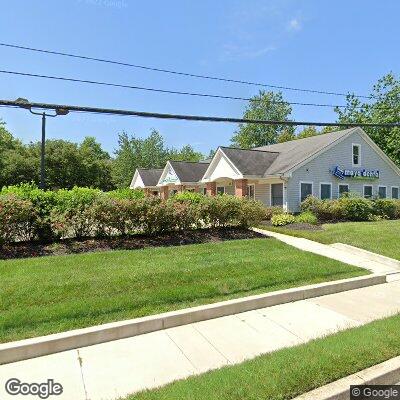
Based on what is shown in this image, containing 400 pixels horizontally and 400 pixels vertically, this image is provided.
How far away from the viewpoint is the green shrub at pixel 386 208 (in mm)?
20531

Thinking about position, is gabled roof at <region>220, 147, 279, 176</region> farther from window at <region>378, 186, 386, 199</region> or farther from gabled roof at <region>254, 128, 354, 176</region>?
window at <region>378, 186, 386, 199</region>

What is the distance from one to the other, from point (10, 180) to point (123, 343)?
123 ft

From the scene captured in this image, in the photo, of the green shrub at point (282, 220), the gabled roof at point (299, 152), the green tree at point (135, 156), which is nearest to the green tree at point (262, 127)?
the green tree at point (135, 156)

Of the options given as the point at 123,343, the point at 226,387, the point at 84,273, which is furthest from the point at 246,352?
the point at 84,273

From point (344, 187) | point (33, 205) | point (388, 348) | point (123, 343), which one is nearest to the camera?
point (388, 348)

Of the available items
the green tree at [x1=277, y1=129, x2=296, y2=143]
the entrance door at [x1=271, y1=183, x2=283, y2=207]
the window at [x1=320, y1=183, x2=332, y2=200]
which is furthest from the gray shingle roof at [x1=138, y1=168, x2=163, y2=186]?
the window at [x1=320, y1=183, x2=332, y2=200]

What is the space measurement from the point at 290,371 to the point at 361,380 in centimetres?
73

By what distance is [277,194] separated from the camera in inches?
847

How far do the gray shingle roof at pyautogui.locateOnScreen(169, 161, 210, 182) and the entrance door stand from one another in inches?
400

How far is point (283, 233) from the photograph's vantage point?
1428cm

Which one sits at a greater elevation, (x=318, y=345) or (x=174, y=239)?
(x=174, y=239)

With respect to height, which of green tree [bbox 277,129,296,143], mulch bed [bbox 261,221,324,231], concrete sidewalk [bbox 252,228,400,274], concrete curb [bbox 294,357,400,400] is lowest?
concrete curb [bbox 294,357,400,400]

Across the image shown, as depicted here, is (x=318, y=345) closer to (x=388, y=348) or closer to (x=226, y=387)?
(x=388, y=348)

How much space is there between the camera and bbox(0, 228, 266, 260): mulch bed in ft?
26.0
